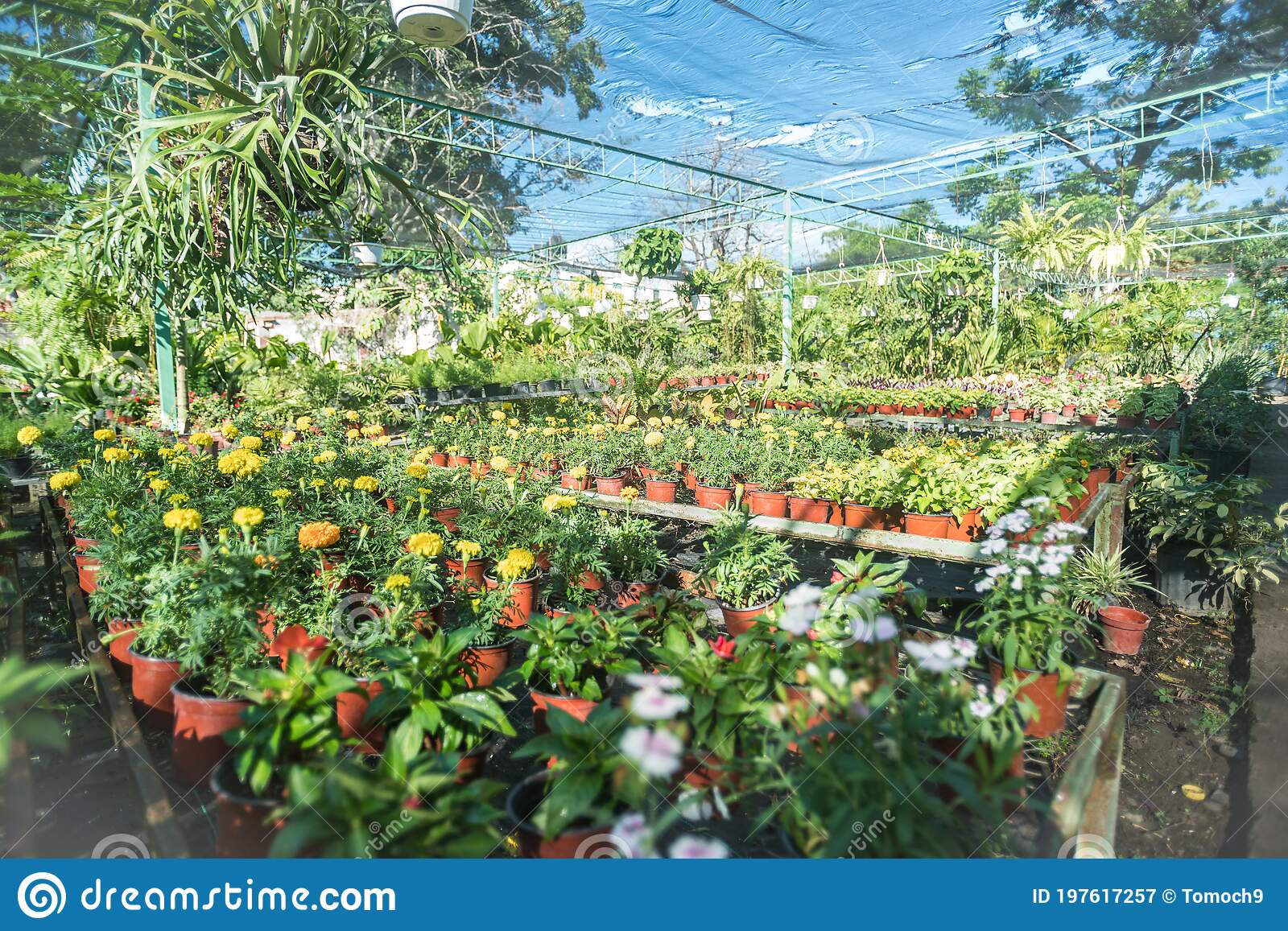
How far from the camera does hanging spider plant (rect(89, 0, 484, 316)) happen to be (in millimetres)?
2143

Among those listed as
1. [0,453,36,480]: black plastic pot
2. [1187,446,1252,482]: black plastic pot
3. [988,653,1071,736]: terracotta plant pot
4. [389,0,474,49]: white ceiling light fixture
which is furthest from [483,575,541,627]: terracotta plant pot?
[1187,446,1252,482]: black plastic pot

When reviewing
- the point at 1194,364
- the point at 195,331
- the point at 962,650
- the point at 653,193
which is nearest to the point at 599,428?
the point at 962,650

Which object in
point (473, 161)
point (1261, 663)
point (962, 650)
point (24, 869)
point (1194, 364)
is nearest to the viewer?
point (24, 869)

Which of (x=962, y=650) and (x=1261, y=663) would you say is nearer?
(x=962, y=650)

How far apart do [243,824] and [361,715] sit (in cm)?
39

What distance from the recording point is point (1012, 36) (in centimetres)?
367

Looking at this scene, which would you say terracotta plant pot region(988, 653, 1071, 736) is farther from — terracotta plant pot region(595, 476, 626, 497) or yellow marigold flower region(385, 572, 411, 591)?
terracotta plant pot region(595, 476, 626, 497)

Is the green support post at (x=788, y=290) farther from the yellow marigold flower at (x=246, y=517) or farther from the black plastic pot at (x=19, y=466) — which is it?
the yellow marigold flower at (x=246, y=517)

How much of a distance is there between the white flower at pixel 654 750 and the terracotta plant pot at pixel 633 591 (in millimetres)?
1364

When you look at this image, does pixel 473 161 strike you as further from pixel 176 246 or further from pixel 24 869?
pixel 24 869

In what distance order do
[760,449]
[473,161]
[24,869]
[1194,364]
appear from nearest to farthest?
[24,869], [760,449], [1194,364], [473,161]

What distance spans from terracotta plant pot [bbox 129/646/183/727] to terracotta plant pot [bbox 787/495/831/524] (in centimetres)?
229

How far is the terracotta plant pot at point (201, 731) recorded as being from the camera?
113 centimetres

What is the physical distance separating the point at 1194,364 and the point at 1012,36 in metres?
5.33
